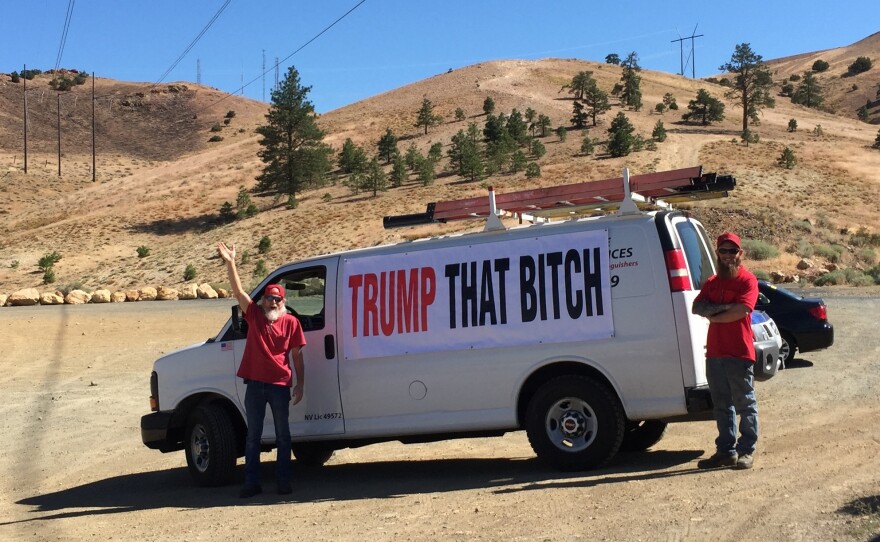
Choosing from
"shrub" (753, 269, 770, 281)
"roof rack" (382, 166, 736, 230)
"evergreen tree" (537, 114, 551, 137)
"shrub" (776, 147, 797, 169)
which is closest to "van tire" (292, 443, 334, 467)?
"roof rack" (382, 166, 736, 230)

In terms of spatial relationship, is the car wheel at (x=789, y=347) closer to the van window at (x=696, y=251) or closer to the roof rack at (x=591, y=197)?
the roof rack at (x=591, y=197)

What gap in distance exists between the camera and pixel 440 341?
903 cm

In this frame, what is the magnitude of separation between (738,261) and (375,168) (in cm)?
5741

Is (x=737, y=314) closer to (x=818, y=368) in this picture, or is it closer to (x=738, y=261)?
(x=738, y=261)

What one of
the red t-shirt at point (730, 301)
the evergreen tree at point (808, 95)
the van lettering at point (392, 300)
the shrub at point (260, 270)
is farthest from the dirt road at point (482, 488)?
the evergreen tree at point (808, 95)

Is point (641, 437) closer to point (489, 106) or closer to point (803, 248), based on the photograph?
point (803, 248)

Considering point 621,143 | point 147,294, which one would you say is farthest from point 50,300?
point 621,143

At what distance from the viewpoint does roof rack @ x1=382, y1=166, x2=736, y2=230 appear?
8.95m

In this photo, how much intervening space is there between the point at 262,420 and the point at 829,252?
38.7 metres

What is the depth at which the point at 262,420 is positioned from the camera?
30.3 ft

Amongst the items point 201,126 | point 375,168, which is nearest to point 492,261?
point 375,168

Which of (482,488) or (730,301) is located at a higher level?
(730,301)

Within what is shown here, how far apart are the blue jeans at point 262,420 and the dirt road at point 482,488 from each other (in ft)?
0.82

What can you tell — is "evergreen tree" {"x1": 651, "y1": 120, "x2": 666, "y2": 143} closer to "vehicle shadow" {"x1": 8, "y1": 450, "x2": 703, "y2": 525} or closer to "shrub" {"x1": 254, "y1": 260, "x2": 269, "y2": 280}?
"shrub" {"x1": 254, "y1": 260, "x2": 269, "y2": 280}
